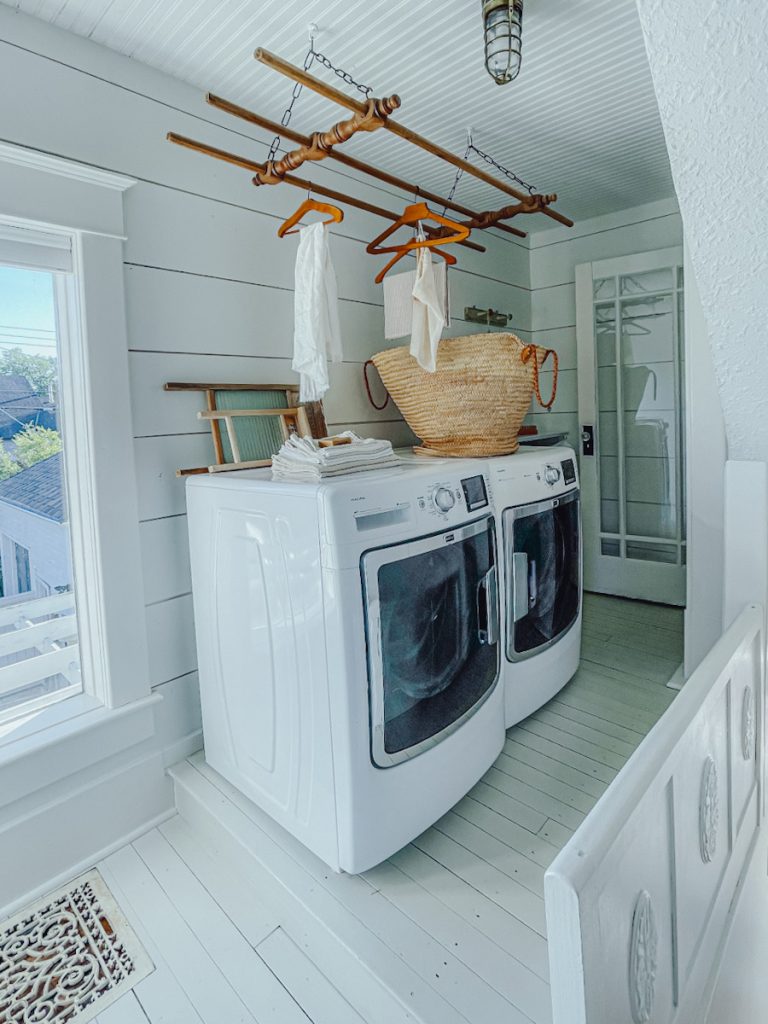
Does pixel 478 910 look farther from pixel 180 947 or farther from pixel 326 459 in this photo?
pixel 326 459

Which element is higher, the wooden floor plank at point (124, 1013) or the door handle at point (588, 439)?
the door handle at point (588, 439)

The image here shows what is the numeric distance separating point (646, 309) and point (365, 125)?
2.22 m

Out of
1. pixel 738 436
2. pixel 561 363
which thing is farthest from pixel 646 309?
pixel 738 436

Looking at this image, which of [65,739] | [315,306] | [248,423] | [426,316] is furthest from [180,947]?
[426,316]

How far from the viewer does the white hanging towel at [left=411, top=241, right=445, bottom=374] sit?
2006 millimetres

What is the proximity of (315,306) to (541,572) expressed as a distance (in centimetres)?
118

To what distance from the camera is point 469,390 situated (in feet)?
7.10

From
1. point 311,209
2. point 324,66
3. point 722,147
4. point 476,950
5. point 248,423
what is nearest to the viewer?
point 722,147

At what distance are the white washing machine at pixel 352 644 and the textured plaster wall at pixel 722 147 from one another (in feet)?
2.47

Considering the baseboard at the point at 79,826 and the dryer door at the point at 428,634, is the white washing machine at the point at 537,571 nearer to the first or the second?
the dryer door at the point at 428,634

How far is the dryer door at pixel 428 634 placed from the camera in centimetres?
146

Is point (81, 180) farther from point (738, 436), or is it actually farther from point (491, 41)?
point (738, 436)

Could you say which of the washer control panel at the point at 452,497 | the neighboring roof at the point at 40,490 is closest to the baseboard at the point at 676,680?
the washer control panel at the point at 452,497

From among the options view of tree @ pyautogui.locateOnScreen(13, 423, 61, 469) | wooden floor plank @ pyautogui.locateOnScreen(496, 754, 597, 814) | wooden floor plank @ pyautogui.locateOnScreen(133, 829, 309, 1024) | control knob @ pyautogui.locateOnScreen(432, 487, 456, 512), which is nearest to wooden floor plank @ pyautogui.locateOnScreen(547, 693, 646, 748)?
wooden floor plank @ pyautogui.locateOnScreen(496, 754, 597, 814)
